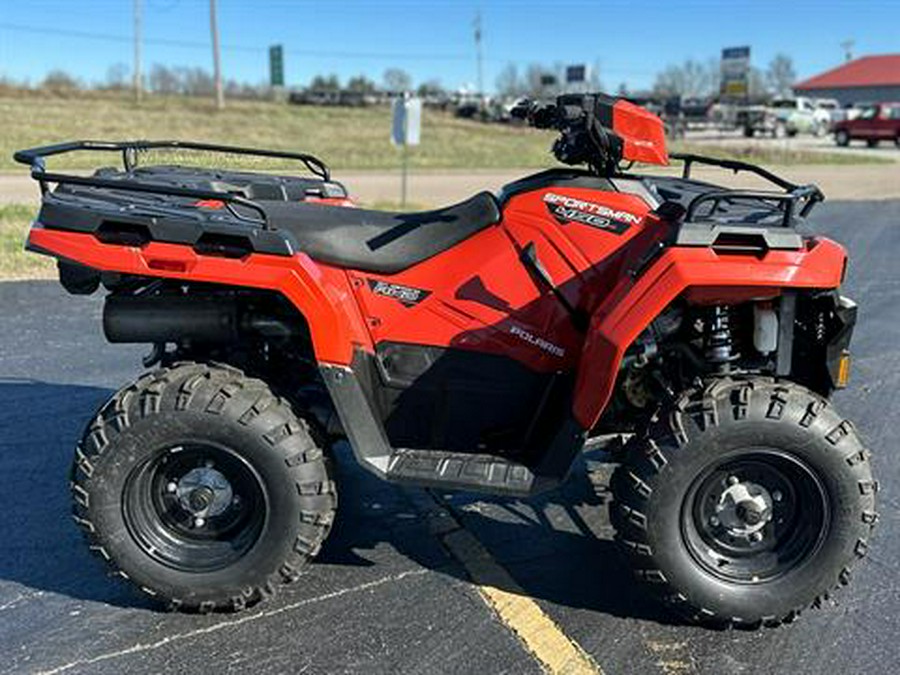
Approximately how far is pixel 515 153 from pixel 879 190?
40.4ft

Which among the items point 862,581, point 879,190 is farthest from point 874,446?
point 879,190

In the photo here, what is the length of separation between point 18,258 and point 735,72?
56311 millimetres

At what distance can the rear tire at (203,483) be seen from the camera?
9.50 ft

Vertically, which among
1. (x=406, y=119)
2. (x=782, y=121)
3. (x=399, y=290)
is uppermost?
(x=782, y=121)

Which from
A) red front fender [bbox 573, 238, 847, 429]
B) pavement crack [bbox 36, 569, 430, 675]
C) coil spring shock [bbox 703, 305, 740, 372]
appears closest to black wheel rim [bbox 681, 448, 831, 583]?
coil spring shock [bbox 703, 305, 740, 372]

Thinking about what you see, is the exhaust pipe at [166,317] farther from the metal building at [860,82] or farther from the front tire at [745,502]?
the metal building at [860,82]

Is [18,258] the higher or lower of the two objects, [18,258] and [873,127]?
the lower

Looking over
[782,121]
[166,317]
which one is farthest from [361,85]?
[166,317]

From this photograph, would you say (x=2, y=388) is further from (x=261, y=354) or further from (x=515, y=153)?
(x=515, y=153)

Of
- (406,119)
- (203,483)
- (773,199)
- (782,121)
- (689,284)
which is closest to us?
(689,284)

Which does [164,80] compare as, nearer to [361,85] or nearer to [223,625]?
[361,85]

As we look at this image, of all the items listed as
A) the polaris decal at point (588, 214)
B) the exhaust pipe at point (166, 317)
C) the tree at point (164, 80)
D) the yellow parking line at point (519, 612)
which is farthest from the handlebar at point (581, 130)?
the tree at point (164, 80)

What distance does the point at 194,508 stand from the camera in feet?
9.99

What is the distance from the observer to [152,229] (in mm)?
2887
